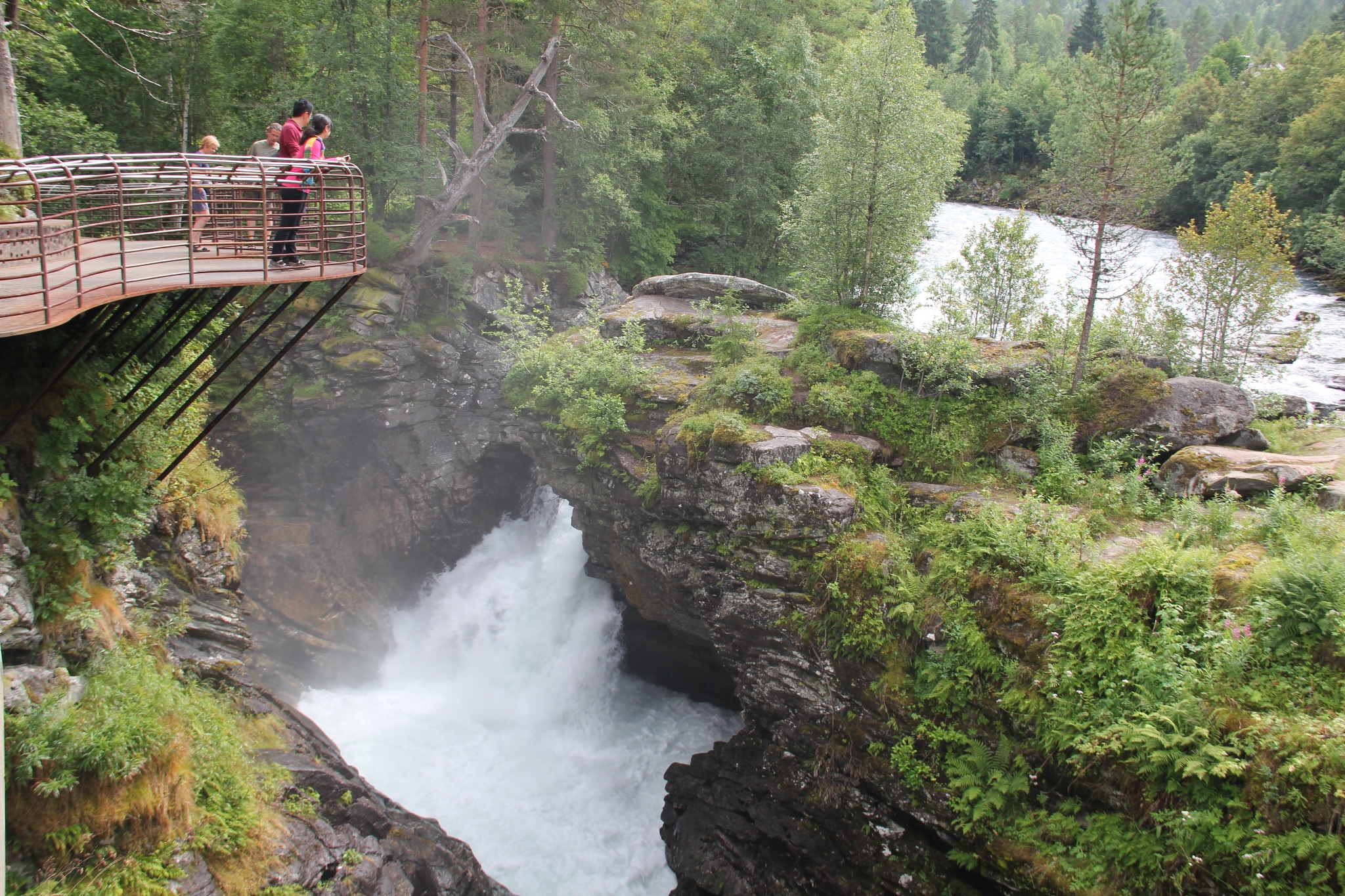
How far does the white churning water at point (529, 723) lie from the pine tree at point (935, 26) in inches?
2048

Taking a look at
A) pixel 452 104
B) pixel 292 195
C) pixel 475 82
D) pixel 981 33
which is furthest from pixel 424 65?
pixel 981 33

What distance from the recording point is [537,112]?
25828 millimetres

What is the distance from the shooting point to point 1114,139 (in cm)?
1370

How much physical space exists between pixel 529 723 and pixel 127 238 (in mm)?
12716

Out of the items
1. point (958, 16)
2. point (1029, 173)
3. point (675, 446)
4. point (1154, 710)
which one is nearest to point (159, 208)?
point (675, 446)

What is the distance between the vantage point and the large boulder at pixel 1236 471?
436 inches

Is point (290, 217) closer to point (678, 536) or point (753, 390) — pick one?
point (678, 536)

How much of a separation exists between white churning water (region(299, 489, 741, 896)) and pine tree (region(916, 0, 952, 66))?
2048 inches

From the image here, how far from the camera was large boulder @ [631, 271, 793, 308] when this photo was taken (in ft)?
68.3

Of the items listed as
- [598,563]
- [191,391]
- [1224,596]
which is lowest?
[598,563]

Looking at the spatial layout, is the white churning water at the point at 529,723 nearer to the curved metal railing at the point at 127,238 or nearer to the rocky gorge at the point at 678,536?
the rocky gorge at the point at 678,536

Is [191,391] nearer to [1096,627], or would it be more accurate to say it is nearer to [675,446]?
[675,446]

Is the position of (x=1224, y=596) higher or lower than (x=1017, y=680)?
higher

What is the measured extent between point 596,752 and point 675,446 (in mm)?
7190
